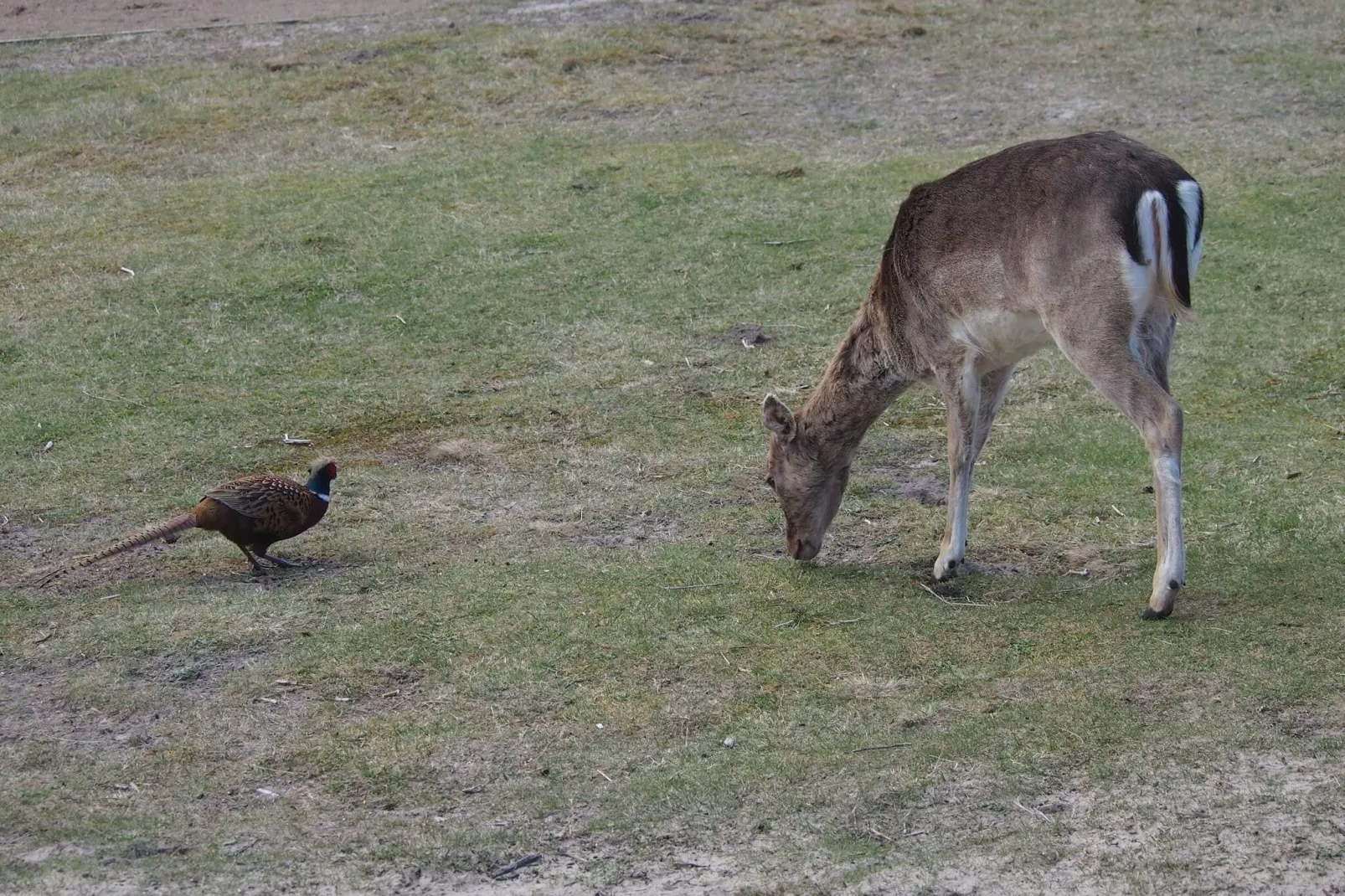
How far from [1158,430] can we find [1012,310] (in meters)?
0.83

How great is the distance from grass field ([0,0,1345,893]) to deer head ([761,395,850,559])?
0.14m

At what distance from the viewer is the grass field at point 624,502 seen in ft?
14.1

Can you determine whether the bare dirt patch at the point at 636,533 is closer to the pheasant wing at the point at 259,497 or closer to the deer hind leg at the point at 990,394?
the pheasant wing at the point at 259,497

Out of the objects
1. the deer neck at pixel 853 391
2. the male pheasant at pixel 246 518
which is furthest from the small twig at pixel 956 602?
the male pheasant at pixel 246 518

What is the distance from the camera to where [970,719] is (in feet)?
15.7

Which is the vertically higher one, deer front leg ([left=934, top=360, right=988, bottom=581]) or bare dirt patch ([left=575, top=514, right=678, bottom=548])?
deer front leg ([left=934, top=360, right=988, bottom=581])

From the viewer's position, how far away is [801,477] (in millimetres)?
6621

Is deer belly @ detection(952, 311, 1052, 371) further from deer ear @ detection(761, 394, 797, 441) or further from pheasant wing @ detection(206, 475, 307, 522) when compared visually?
pheasant wing @ detection(206, 475, 307, 522)

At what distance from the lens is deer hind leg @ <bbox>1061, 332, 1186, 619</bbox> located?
5.43 meters

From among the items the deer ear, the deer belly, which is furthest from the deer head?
the deer belly

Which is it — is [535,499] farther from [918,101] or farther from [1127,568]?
[918,101]

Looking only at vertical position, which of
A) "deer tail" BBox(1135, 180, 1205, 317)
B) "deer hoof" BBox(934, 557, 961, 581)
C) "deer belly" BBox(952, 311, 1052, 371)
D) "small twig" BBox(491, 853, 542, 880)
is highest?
"deer tail" BBox(1135, 180, 1205, 317)

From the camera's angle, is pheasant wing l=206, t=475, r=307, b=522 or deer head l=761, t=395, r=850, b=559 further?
deer head l=761, t=395, r=850, b=559

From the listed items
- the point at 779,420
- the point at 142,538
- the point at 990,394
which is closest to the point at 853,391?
the point at 779,420
